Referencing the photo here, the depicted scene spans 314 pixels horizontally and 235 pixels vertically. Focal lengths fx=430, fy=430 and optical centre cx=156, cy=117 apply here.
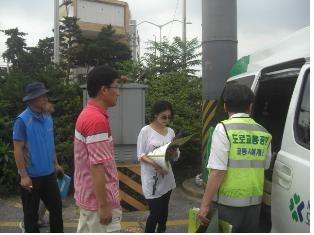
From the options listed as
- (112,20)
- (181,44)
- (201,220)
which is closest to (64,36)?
(181,44)

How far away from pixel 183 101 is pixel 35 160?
4728 mm

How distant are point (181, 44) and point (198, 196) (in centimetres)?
901

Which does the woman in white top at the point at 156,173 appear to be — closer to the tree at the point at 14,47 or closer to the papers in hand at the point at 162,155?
the papers in hand at the point at 162,155

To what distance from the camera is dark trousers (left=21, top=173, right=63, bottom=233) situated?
3842mm

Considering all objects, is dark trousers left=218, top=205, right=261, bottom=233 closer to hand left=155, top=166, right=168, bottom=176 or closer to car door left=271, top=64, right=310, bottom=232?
car door left=271, top=64, right=310, bottom=232

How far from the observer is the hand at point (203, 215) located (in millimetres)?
2688

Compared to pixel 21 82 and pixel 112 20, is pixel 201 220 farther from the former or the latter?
pixel 112 20

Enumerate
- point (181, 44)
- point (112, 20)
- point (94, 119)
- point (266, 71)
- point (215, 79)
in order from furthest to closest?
point (112, 20), point (181, 44), point (215, 79), point (266, 71), point (94, 119)

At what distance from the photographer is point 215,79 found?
17.9ft

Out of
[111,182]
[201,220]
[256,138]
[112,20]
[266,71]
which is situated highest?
[112,20]

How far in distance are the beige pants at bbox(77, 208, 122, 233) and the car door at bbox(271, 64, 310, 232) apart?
101 cm

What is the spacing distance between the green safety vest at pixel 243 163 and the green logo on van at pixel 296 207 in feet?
0.81

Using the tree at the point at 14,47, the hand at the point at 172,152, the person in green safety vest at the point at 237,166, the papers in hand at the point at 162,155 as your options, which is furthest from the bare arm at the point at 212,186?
the tree at the point at 14,47

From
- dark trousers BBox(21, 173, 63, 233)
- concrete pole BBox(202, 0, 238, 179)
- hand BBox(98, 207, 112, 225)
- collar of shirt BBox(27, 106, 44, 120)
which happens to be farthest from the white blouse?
concrete pole BBox(202, 0, 238, 179)
